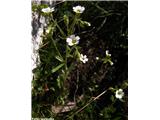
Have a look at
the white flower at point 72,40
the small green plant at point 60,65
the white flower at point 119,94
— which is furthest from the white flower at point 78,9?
the white flower at point 119,94

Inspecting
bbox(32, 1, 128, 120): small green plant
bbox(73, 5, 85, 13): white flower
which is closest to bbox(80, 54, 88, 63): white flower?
bbox(32, 1, 128, 120): small green plant

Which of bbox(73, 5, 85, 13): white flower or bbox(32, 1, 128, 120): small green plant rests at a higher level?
bbox(73, 5, 85, 13): white flower

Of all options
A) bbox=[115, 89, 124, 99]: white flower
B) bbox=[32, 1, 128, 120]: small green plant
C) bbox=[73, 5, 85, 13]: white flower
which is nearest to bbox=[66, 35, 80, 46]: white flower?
bbox=[32, 1, 128, 120]: small green plant

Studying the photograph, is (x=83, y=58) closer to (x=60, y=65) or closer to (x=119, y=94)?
(x=60, y=65)

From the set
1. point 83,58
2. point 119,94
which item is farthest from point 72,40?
point 119,94

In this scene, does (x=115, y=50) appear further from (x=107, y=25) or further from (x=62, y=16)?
(x=62, y=16)

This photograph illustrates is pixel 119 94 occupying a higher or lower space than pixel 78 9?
lower

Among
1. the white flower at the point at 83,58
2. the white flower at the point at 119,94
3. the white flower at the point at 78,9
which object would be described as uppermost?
the white flower at the point at 78,9

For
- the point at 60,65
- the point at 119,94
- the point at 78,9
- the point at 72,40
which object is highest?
the point at 78,9

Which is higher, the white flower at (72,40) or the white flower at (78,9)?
the white flower at (78,9)

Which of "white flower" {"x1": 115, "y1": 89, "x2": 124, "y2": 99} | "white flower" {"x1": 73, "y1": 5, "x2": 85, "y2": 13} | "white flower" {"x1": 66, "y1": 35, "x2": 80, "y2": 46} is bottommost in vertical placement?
"white flower" {"x1": 115, "y1": 89, "x2": 124, "y2": 99}

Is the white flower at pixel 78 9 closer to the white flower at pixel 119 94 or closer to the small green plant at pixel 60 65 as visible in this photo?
the small green plant at pixel 60 65

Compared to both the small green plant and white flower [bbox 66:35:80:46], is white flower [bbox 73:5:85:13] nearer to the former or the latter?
the small green plant
